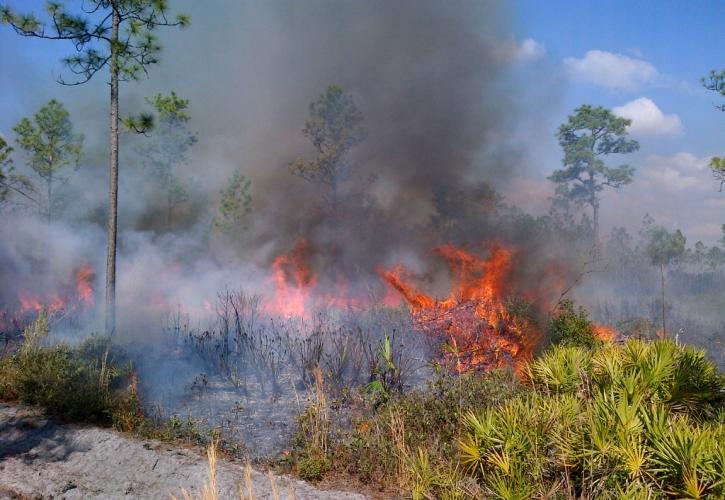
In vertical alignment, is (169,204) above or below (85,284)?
above

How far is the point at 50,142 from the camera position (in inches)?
960

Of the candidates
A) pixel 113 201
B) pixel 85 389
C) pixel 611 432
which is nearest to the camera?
pixel 611 432

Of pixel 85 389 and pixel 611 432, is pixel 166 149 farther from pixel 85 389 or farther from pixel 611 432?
pixel 611 432

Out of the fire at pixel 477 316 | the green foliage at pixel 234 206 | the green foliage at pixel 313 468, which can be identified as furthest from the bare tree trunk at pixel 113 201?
the green foliage at pixel 234 206

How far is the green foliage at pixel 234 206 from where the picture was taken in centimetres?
3462

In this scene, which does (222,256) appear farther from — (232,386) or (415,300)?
(232,386)

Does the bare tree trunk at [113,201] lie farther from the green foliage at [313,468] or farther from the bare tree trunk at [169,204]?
the bare tree trunk at [169,204]

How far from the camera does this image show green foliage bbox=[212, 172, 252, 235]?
3462 centimetres

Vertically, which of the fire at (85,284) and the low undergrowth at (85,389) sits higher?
the fire at (85,284)

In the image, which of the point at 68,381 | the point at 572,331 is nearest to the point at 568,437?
the point at 572,331

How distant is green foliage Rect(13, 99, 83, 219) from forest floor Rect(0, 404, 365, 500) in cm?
1850

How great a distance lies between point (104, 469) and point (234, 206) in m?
28.8

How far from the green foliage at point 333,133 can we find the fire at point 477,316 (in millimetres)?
10847

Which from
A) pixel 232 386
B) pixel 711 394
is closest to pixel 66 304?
pixel 232 386
